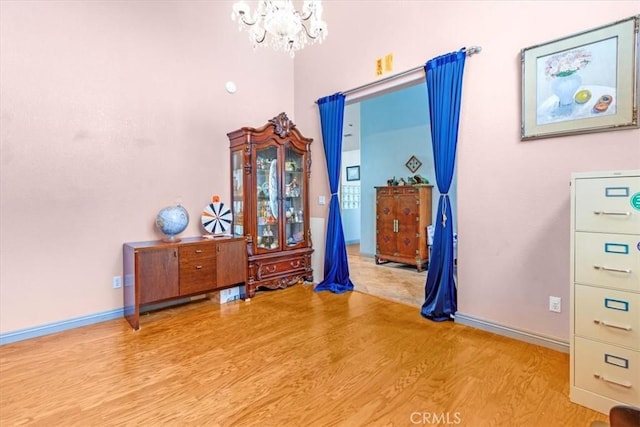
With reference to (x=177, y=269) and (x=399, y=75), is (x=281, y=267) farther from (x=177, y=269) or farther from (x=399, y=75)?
(x=399, y=75)

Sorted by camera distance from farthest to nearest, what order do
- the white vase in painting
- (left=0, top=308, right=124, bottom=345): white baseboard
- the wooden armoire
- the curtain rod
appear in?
1. the wooden armoire
2. the curtain rod
3. (left=0, top=308, right=124, bottom=345): white baseboard
4. the white vase in painting

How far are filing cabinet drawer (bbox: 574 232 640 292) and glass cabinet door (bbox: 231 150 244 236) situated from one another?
312 centimetres

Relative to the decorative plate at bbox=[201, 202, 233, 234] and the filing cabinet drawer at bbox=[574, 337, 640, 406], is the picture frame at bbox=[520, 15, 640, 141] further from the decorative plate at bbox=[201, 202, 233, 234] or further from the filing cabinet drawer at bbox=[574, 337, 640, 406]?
the decorative plate at bbox=[201, 202, 233, 234]

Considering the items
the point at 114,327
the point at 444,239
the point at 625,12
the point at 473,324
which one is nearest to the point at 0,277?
the point at 114,327

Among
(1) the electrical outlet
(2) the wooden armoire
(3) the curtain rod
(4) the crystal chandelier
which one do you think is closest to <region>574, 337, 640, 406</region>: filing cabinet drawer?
(3) the curtain rod

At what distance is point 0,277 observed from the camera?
2.60 m

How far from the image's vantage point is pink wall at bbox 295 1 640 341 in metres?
2.31

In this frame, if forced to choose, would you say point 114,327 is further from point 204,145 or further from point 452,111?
point 452,111

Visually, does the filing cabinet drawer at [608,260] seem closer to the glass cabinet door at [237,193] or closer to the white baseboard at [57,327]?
the glass cabinet door at [237,193]

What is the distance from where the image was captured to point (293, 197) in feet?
13.9

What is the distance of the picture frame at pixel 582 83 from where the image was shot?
2076 mm

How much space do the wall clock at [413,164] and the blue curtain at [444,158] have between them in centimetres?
249

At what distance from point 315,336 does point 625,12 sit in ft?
10.5

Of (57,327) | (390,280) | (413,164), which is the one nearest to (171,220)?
(57,327)
